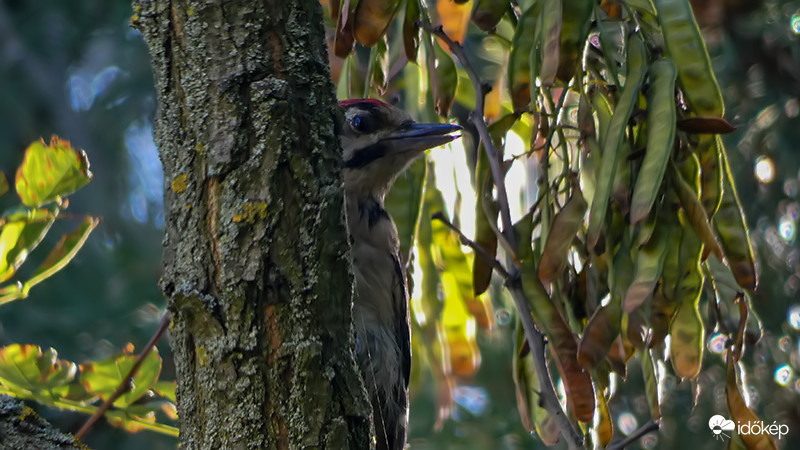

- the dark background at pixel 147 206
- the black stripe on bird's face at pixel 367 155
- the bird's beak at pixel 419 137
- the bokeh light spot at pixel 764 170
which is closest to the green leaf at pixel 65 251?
the bird's beak at pixel 419 137

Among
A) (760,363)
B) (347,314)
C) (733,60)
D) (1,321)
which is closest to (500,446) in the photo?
(760,363)

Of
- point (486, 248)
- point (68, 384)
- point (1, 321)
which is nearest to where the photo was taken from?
point (68, 384)

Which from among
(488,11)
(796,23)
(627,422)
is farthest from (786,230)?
(488,11)

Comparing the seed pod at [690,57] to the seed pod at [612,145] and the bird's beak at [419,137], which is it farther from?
the bird's beak at [419,137]

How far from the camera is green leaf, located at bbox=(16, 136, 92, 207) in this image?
7.02 ft

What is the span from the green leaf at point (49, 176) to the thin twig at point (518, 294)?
928 mm

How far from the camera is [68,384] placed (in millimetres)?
2299

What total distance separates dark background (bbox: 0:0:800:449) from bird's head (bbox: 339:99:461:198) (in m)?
1.57

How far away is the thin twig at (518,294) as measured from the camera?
2.21 meters

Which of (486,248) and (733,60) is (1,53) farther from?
(486,248)

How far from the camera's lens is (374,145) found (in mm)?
3748

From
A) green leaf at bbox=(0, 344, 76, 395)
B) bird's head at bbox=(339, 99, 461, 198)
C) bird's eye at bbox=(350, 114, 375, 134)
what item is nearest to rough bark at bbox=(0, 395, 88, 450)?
green leaf at bbox=(0, 344, 76, 395)

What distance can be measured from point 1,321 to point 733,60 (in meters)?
4.48

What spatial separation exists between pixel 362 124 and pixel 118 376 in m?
1.75
